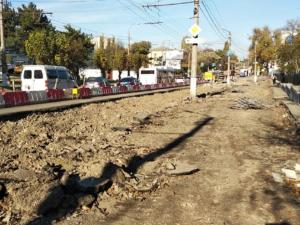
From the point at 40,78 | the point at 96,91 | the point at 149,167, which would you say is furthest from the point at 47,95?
the point at 149,167

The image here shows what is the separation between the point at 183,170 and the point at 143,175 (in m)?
0.84

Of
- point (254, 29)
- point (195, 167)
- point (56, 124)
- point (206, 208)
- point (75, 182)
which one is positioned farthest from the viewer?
point (254, 29)

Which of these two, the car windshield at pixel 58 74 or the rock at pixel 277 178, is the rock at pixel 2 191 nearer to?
the rock at pixel 277 178

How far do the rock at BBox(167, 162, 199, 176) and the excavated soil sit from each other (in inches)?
1.7

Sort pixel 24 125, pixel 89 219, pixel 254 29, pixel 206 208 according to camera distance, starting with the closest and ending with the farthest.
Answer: pixel 89 219 < pixel 206 208 < pixel 24 125 < pixel 254 29

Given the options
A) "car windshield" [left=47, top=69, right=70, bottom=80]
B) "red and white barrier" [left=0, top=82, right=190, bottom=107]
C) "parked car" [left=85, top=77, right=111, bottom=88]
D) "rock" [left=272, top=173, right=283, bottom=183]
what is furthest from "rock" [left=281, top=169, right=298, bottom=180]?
"parked car" [left=85, top=77, right=111, bottom=88]

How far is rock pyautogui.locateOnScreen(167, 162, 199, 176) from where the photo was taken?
30.2ft

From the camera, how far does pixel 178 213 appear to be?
6.87 m

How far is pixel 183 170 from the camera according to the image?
30.7 ft

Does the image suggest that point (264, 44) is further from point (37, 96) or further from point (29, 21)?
point (37, 96)

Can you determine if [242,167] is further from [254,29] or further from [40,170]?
[254,29]

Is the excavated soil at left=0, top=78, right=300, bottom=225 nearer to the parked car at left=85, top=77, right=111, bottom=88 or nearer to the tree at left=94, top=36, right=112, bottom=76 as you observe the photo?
the parked car at left=85, top=77, right=111, bottom=88

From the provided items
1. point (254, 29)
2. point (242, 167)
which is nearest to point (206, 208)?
point (242, 167)

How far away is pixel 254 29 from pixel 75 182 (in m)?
105
